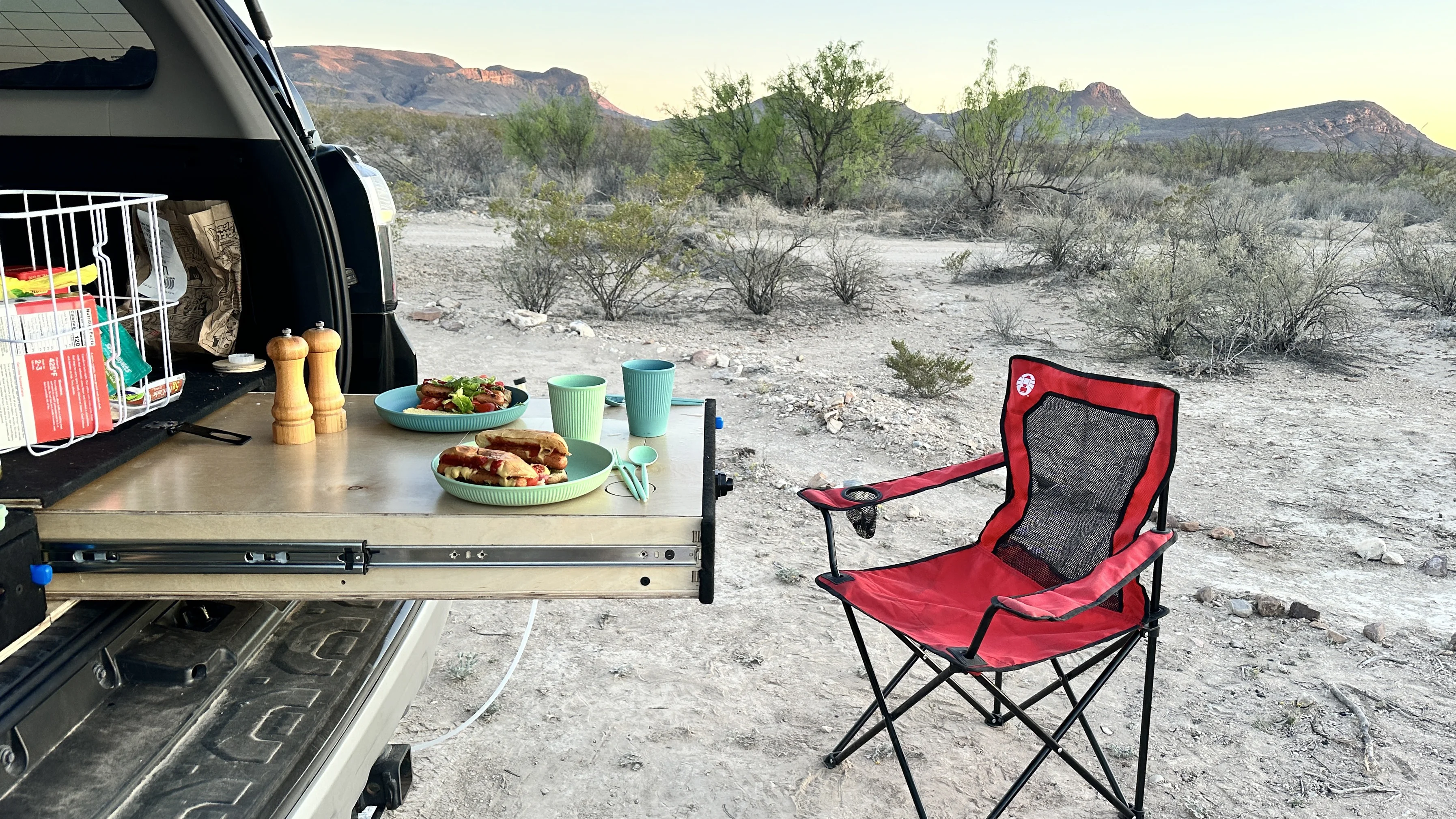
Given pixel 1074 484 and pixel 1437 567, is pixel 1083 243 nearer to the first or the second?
pixel 1437 567

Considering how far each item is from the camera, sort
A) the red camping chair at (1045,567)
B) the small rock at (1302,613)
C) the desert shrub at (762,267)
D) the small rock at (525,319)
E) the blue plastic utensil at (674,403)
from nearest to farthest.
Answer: the red camping chair at (1045,567)
the blue plastic utensil at (674,403)
the small rock at (1302,613)
the small rock at (525,319)
the desert shrub at (762,267)

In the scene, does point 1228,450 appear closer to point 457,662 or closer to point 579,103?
point 457,662

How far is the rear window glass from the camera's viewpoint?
7.15 ft

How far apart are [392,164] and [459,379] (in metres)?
19.0

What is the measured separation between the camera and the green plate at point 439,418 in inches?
78.3

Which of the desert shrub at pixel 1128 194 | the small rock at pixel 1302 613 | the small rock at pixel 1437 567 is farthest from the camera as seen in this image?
the desert shrub at pixel 1128 194

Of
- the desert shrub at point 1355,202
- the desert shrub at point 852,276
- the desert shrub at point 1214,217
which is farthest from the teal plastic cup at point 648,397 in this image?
the desert shrub at point 1355,202

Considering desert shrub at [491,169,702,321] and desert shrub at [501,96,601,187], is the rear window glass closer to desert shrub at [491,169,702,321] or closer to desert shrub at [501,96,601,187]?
desert shrub at [491,169,702,321]

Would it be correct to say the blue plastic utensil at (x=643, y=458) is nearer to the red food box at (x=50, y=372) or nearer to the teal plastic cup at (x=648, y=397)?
the teal plastic cup at (x=648, y=397)

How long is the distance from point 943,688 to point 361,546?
193 centimetres

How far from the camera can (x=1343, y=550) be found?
4035 mm

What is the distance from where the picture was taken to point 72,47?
224 centimetres

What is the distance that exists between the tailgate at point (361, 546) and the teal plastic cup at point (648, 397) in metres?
0.42

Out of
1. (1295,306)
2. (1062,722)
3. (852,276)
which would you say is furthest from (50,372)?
(852,276)
